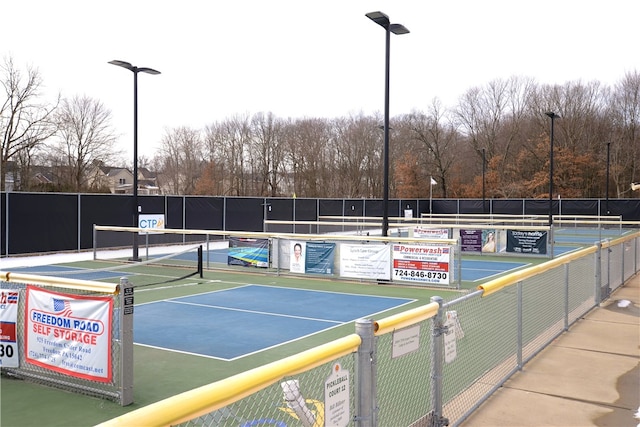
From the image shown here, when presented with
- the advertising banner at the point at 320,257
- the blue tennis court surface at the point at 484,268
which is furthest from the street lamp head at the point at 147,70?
the blue tennis court surface at the point at 484,268

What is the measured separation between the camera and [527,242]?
85.2 ft

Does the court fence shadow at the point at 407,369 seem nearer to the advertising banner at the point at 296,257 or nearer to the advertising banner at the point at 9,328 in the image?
the advertising banner at the point at 9,328

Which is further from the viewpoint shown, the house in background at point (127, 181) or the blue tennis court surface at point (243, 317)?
the house in background at point (127, 181)

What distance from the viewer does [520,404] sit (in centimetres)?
660

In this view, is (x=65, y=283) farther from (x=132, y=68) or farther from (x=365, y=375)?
(x=132, y=68)

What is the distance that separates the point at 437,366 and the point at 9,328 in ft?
18.7

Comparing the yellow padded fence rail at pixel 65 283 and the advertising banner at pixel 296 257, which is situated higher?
the yellow padded fence rail at pixel 65 283

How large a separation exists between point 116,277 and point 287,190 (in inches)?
2532

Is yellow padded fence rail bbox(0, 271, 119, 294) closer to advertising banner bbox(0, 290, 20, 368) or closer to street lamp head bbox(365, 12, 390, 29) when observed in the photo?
advertising banner bbox(0, 290, 20, 368)

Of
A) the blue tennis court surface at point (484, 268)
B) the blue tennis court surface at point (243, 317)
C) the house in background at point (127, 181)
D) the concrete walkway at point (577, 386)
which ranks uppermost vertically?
the house in background at point (127, 181)

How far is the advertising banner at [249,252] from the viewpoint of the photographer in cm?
2050

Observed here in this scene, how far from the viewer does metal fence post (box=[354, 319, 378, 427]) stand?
4066 millimetres

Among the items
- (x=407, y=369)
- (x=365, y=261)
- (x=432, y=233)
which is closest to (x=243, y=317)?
(x=407, y=369)

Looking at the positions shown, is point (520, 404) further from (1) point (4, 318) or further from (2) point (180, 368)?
(1) point (4, 318)
